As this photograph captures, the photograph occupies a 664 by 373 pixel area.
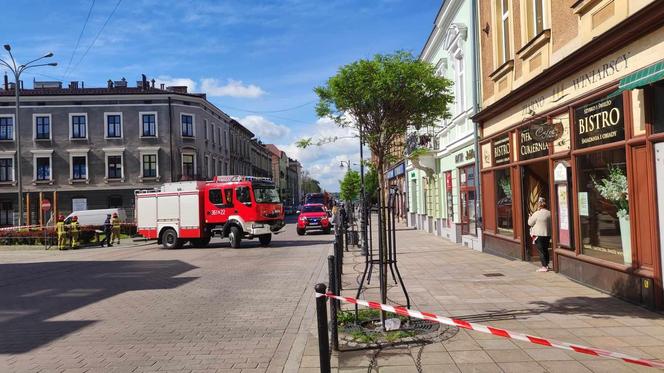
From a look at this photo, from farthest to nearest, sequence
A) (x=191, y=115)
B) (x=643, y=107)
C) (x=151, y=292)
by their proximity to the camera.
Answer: (x=191, y=115)
(x=151, y=292)
(x=643, y=107)

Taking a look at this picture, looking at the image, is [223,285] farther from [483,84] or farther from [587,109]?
[483,84]

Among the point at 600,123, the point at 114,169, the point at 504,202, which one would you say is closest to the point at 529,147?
the point at 504,202

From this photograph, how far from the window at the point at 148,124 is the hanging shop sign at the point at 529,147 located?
115ft

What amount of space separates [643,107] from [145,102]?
4035cm

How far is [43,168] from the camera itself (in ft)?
135

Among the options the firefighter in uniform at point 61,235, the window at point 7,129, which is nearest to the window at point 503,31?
the firefighter in uniform at point 61,235

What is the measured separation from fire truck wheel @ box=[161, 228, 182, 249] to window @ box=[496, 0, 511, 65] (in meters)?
14.5

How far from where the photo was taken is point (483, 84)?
15617mm

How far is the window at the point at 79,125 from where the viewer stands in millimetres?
41500

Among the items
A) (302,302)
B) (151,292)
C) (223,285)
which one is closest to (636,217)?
(302,302)

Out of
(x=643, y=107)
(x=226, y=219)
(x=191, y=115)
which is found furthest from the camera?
(x=191, y=115)

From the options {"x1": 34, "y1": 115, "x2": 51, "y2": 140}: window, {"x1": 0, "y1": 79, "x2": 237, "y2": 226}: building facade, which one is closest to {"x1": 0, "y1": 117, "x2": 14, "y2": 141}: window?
{"x1": 0, "y1": 79, "x2": 237, "y2": 226}: building facade

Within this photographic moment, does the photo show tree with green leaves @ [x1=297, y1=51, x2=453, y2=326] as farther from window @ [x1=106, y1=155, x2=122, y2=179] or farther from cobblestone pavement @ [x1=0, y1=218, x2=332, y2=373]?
window @ [x1=106, y1=155, x2=122, y2=179]

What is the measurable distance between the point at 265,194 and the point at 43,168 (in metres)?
28.6
